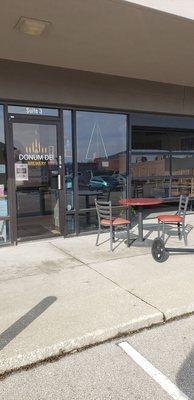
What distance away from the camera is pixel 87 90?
6.91m

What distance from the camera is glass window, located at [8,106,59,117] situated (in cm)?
630

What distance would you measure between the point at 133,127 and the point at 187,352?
5720 mm

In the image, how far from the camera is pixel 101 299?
391 centimetres

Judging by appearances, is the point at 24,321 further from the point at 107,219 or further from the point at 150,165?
the point at 150,165

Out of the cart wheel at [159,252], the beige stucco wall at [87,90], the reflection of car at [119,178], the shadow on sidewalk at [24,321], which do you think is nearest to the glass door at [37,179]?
the beige stucco wall at [87,90]

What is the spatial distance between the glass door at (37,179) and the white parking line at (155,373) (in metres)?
4.02

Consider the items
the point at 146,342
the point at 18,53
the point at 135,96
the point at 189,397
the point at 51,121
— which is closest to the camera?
the point at 189,397

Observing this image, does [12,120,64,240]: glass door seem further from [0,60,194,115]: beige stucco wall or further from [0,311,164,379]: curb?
[0,311,164,379]: curb

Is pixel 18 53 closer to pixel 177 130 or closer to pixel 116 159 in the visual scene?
pixel 116 159

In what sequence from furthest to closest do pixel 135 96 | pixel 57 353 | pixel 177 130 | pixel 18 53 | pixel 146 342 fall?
pixel 177 130 < pixel 135 96 < pixel 18 53 < pixel 146 342 < pixel 57 353

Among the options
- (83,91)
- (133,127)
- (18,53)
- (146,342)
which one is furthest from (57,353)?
(133,127)

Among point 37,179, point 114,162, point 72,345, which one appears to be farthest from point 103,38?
point 72,345

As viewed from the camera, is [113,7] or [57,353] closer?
[57,353]

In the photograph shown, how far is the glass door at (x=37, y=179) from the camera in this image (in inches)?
255
